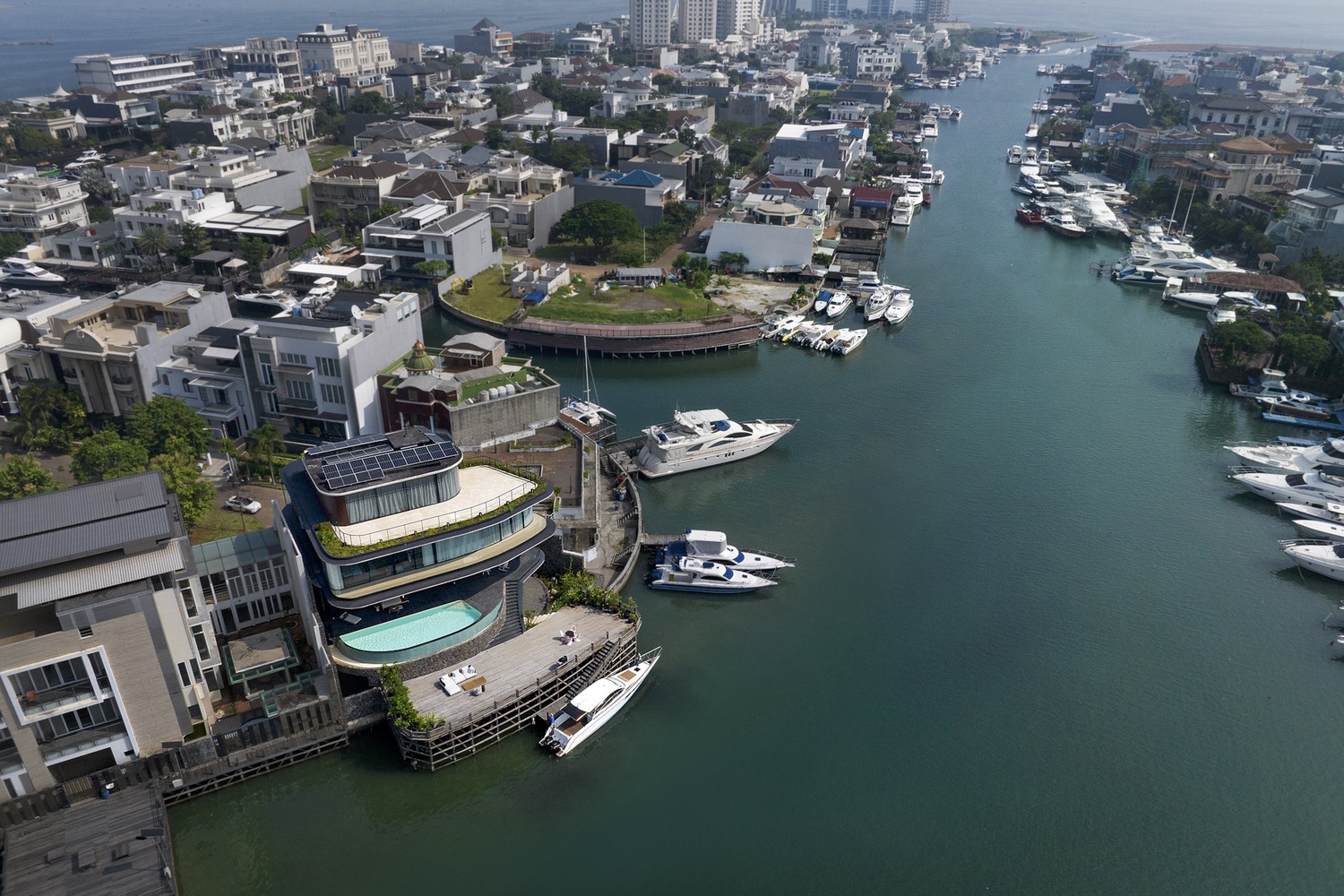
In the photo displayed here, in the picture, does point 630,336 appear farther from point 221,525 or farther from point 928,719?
point 928,719

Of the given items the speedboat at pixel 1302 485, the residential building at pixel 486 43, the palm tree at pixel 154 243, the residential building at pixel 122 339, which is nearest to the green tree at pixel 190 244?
the palm tree at pixel 154 243

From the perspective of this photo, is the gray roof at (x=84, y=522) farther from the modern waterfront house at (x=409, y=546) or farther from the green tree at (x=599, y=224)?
the green tree at (x=599, y=224)

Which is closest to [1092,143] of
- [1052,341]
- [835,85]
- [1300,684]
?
[835,85]

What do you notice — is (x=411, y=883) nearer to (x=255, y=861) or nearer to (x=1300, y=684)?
(x=255, y=861)

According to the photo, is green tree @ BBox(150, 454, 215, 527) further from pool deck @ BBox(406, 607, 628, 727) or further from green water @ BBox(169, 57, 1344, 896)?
pool deck @ BBox(406, 607, 628, 727)

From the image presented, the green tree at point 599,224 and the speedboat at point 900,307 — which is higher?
the green tree at point 599,224
